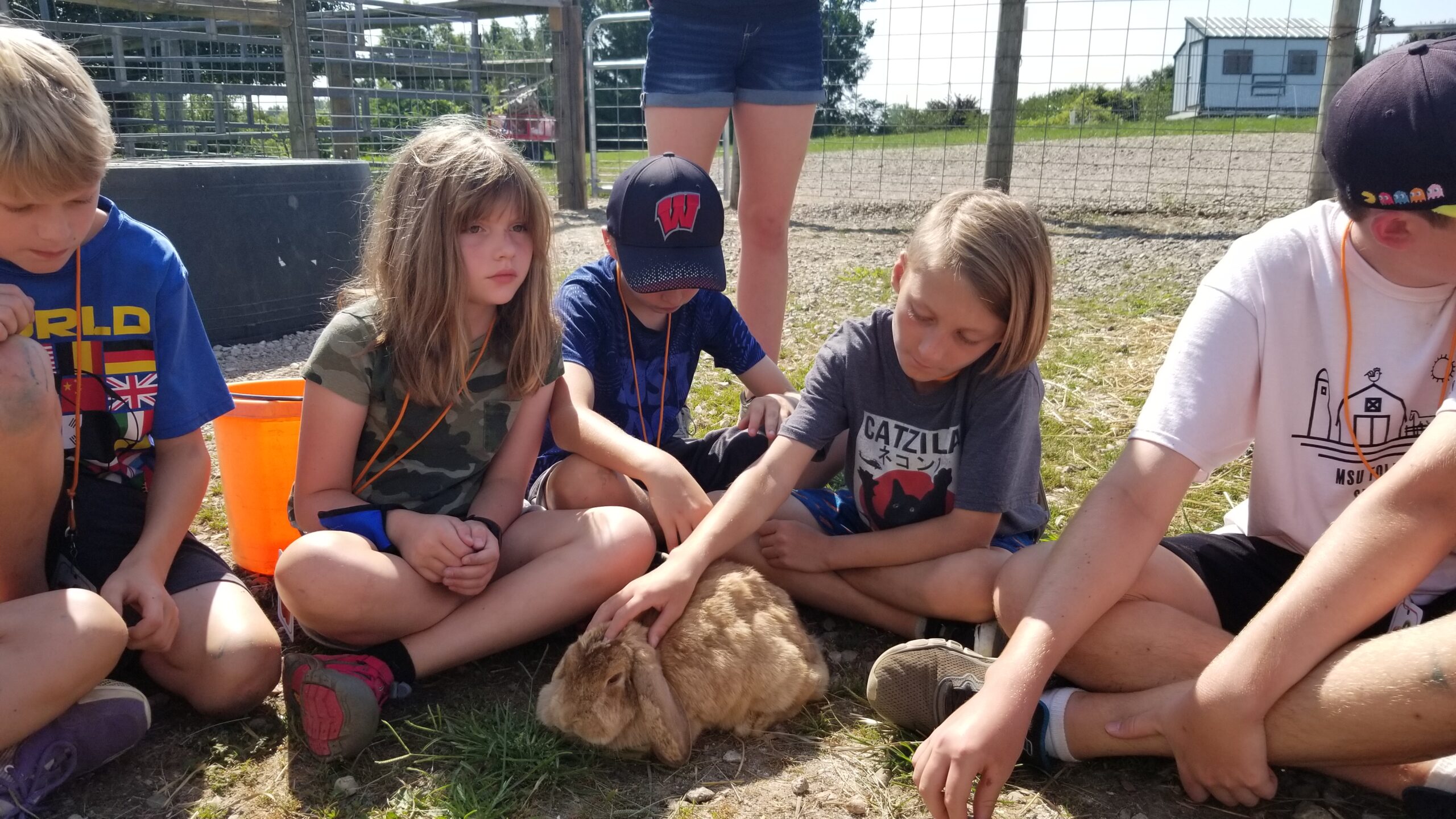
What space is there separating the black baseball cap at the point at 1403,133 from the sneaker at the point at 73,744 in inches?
87.8

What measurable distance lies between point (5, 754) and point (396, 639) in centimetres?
64

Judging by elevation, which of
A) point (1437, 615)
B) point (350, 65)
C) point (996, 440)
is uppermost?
point (350, 65)

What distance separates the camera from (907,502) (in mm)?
2283

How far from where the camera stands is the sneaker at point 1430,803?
1.45 m

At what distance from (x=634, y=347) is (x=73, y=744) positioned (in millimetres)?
1457

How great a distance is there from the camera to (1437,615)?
5.73 ft

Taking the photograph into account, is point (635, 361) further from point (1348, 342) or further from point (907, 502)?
point (1348, 342)

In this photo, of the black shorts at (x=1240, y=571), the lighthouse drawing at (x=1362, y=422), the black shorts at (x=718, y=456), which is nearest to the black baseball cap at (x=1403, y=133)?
the lighthouse drawing at (x=1362, y=422)

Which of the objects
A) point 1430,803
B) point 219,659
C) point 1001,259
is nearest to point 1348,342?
point 1001,259

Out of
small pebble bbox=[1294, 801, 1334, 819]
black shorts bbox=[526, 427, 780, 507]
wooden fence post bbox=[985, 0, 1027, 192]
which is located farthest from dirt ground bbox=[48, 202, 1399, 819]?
wooden fence post bbox=[985, 0, 1027, 192]

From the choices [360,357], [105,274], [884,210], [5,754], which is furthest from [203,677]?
[884,210]

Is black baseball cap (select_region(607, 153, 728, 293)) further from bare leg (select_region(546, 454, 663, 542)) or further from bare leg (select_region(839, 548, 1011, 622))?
bare leg (select_region(839, 548, 1011, 622))

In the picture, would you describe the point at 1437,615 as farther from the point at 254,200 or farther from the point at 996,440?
the point at 254,200

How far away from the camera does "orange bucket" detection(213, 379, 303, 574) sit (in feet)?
7.81
